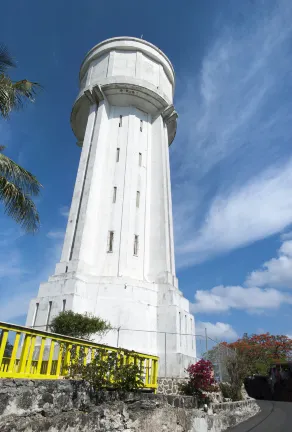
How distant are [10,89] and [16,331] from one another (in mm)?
8986

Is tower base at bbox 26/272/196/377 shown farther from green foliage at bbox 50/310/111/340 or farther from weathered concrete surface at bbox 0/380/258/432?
weathered concrete surface at bbox 0/380/258/432

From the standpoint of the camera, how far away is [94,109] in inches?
1001

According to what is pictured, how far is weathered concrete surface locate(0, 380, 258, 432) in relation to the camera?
586cm

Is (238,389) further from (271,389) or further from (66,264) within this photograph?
(271,389)

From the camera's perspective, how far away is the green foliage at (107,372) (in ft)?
25.7

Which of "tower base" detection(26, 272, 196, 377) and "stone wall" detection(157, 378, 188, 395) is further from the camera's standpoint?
"tower base" detection(26, 272, 196, 377)

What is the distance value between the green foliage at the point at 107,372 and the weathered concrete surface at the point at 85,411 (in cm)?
21

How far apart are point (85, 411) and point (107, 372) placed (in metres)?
1.20

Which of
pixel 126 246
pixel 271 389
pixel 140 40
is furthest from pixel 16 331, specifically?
pixel 271 389

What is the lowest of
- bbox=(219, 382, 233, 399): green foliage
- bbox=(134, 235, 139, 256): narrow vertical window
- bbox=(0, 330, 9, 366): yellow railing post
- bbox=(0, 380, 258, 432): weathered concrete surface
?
bbox=(0, 380, 258, 432): weathered concrete surface

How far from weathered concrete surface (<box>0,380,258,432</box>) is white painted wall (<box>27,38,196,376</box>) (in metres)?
6.02

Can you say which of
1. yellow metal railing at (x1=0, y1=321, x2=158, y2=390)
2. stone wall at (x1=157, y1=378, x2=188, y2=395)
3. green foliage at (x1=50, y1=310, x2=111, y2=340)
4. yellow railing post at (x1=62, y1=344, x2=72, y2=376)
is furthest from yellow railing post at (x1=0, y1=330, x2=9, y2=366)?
stone wall at (x1=157, y1=378, x2=188, y2=395)

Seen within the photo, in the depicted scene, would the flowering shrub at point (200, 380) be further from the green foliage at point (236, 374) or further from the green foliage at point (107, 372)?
the green foliage at point (107, 372)

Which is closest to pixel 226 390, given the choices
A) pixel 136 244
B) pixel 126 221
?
pixel 136 244
